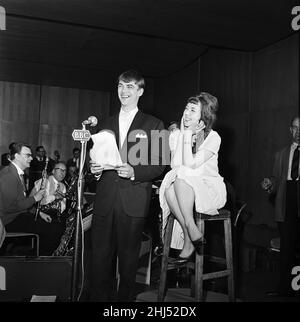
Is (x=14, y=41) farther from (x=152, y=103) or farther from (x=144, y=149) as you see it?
(x=144, y=149)

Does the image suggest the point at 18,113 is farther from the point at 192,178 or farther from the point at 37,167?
the point at 192,178

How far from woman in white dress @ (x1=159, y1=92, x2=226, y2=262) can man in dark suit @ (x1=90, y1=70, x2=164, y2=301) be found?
0.16m

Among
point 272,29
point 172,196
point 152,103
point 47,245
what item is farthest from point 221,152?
point 172,196

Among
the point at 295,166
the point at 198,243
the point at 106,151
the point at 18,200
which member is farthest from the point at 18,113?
the point at 198,243

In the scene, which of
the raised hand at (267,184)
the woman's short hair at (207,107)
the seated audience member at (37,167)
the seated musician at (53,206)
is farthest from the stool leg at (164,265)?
the seated audience member at (37,167)

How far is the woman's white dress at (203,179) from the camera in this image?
2475 millimetres

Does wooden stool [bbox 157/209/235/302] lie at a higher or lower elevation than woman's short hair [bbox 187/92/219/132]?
lower

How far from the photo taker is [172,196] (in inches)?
99.5

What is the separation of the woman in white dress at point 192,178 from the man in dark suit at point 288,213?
1.23 meters

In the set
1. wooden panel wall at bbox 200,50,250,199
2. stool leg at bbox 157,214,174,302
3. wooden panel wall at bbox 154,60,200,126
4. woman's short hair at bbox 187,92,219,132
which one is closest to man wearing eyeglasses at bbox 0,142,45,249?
stool leg at bbox 157,214,174,302

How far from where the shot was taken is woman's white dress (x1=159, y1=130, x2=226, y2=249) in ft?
8.12

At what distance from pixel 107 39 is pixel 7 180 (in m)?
3.13

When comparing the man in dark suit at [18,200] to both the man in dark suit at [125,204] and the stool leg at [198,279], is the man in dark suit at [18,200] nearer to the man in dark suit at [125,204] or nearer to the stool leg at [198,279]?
the man in dark suit at [125,204]

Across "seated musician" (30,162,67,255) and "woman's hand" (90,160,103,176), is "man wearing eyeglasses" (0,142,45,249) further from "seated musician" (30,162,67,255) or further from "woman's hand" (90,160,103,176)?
"woman's hand" (90,160,103,176)
